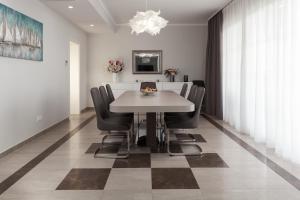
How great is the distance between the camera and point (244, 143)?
4.79 metres

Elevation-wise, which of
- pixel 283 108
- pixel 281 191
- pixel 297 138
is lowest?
pixel 281 191

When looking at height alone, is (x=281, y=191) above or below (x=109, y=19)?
below

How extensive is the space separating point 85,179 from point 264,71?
3.24 meters

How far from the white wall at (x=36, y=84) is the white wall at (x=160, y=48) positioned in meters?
1.64

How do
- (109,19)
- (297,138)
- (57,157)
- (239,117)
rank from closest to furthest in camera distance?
(297,138), (57,157), (239,117), (109,19)

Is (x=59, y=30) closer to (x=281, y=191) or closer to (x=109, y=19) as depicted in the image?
(x=109, y=19)

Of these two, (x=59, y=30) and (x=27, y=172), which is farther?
(x=59, y=30)

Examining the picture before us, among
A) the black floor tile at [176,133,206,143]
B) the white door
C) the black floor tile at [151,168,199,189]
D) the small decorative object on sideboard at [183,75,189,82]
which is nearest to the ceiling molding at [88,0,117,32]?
the white door

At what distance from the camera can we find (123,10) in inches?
283

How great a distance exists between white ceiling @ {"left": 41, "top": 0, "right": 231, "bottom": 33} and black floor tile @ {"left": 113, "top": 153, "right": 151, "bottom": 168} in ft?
9.34

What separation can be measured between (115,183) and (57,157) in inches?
51.1

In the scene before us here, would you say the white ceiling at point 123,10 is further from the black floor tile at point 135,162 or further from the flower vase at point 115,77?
the black floor tile at point 135,162

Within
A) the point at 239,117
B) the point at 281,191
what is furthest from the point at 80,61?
the point at 281,191

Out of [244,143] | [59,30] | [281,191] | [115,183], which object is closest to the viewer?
[281,191]
